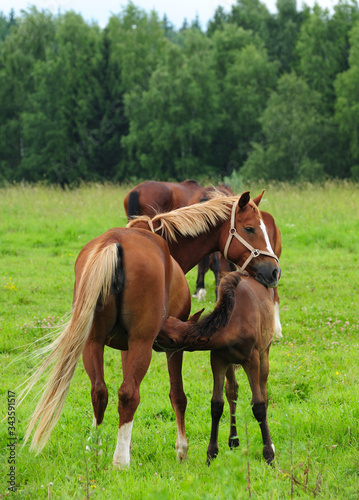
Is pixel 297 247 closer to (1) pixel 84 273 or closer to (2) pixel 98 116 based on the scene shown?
(1) pixel 84 273

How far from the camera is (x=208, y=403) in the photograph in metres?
5.14

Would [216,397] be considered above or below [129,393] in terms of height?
below

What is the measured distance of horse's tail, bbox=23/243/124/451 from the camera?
3.35m

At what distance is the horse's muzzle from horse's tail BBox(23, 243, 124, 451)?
5.20 feet

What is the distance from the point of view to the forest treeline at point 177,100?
1387 inches

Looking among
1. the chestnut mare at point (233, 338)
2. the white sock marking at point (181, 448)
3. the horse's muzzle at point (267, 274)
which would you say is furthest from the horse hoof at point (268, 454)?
the horse's muzzle at point (267, 274)

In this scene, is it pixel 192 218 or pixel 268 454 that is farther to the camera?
pixel 192 218

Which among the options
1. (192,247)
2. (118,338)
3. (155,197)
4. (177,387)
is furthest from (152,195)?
(118,338)

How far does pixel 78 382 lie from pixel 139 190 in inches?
235

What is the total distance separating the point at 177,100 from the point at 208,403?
114 ft

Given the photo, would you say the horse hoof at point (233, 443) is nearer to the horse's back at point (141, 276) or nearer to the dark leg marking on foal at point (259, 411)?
the dark leg marking on foal at point (259, 411)

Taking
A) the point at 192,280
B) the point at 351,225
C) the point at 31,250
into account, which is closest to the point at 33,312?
the point at 192,280

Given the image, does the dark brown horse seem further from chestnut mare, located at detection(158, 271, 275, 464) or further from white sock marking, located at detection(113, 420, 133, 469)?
white sock marking, located at detection(113, 420, 133, 469)

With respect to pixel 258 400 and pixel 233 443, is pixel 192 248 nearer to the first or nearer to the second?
pixel 258 400
